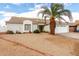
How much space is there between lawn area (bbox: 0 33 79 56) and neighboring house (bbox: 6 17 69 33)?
5 centimetres

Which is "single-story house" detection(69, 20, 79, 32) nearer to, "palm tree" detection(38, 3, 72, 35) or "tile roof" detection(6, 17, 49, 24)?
"palm tree" detection(38, 3, 72, 35)

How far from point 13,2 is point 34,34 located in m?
0.31

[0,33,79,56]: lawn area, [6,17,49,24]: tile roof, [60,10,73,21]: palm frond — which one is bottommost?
[0,33,79,56]: lawn area

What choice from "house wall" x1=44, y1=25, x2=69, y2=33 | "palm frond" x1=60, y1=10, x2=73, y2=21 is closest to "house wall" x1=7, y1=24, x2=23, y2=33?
"house wall" x1=44, y1=25, x2=69, y2=33

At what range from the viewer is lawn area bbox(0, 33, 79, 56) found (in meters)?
1.30

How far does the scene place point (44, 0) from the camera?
52.8 inches

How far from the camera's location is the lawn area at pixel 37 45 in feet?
4.27

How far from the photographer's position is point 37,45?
52.0 inches

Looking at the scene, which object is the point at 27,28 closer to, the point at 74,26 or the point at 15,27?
the point at 15,27

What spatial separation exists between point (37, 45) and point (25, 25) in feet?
0.61

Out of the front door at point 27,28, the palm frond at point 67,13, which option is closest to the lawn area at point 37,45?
the front door at point 27,28

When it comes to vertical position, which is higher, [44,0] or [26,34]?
[44,0]

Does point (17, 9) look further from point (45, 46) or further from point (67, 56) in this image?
point (67, 56)

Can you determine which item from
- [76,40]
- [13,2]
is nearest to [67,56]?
[76,40]
